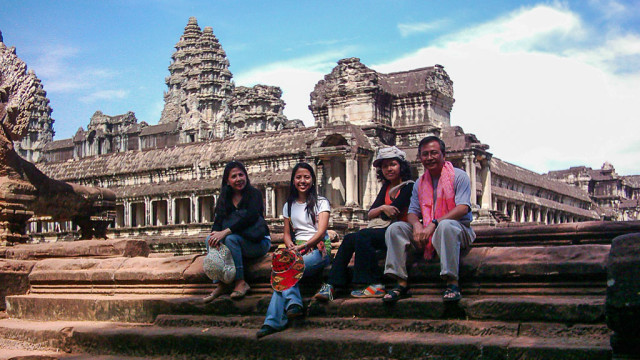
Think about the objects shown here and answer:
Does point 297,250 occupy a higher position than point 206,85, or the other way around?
point 206,85

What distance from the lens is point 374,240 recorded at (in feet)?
21.9

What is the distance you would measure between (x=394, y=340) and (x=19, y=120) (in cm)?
963

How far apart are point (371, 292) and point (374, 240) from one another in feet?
1.70

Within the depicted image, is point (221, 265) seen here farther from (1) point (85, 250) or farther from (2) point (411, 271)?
(1) point (85, 250)

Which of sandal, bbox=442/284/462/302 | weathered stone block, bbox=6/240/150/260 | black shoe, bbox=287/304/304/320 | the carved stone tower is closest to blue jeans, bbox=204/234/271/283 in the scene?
black shoe, bbox=287/304/304/320

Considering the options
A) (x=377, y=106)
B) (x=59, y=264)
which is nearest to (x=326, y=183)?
(x=377, y=106)

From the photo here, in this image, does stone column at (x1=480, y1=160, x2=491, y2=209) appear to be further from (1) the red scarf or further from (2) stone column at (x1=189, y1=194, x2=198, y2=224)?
(1) the red scarf

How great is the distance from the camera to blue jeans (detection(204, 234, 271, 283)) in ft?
24.1

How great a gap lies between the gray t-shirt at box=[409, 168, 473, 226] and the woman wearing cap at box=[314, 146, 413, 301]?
0.69ft

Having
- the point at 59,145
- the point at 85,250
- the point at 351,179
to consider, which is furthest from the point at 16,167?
the point at 59,145

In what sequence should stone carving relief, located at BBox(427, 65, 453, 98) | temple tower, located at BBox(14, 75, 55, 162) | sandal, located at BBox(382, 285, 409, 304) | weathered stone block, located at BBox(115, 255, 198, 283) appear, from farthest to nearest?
temple tower, located at BBox(14, 75, 55, 162) → stone carving relief, located at BBox(427, 65, 453, 98) → weathered stone block, located at BBox(115, 255, 198, 283) → sandal, located at BBox(382, 285, 409, 304)

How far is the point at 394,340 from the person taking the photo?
18.4 feet

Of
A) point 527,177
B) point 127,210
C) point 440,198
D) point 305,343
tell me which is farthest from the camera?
point 527,177

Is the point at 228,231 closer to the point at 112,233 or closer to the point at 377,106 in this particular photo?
the point at 377,106
